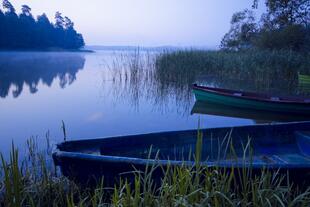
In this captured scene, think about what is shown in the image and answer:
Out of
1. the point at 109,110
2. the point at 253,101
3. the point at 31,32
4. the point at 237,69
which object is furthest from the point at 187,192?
the point at 31,32

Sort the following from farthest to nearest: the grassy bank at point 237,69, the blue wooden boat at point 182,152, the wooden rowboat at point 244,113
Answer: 1. the grassy bank at point 237,69
2. the wooden rowboat at point 244,113
3. the blue wooden boat at point 182,152

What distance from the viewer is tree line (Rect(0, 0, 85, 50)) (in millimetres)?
33934

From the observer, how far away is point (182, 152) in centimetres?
285

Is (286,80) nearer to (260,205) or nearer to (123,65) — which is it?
(123,65)

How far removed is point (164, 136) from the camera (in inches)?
114

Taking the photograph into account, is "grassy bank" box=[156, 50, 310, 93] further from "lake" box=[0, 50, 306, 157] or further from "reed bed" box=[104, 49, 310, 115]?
"lake" box=[0, 50, 306, 157]

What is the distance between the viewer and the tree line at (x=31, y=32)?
33934mm

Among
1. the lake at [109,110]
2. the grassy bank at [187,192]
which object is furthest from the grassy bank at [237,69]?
the grassy bank at [187,192]

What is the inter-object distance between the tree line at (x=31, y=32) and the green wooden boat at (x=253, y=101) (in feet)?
109

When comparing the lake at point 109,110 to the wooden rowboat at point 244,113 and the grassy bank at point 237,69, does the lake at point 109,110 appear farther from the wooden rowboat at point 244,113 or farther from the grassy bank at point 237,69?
the grassy bank at point 237,69

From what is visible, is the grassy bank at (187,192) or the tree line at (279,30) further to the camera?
the tree line at (279,30)

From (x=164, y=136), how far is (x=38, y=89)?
7.51m

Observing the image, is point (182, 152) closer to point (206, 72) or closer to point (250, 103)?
point (250, 103)

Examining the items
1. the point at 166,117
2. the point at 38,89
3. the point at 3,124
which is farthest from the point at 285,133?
the point at 38,89
